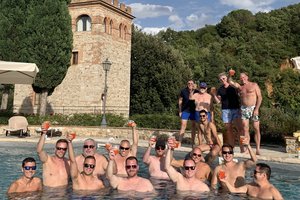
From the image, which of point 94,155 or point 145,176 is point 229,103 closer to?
point 145,176

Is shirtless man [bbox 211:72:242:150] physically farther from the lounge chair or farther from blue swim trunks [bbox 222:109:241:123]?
the lounge chair

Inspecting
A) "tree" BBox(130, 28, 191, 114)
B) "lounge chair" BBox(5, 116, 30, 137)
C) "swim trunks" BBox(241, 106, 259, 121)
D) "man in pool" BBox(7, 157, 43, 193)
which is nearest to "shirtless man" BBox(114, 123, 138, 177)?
"man in pool" BBox(7, 157, 43, 193)

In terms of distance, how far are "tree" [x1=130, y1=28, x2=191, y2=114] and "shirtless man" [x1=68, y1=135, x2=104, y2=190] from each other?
75.3 ft

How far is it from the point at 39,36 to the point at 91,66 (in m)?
5.51

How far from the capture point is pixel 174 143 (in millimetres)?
5508

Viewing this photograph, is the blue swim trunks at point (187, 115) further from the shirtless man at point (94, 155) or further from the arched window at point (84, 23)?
the arched window at point (84, 23)

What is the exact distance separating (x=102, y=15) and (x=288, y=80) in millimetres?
22817

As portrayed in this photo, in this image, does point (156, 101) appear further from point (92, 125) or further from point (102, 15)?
point (92, 125)

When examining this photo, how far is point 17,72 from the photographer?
563 inches

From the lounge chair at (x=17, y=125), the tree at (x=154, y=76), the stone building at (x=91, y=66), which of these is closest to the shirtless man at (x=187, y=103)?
the lounge chair at (x=17, y=125)

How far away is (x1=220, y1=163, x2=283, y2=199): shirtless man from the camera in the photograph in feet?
17.7

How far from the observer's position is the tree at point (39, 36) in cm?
2023

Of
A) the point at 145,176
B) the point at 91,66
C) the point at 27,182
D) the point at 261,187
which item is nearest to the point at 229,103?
the point at 145,176

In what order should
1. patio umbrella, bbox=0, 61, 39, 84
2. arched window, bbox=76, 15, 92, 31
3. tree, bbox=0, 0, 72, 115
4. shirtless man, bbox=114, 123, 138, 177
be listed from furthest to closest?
arched window, bbox=76, 15, 92, 31 → tree, bbox=0, 0, 72, 115 → patio umbrella, bbox=0, 61, 39, 84 → shirtless man, bbox=114, 123, 138, 177
